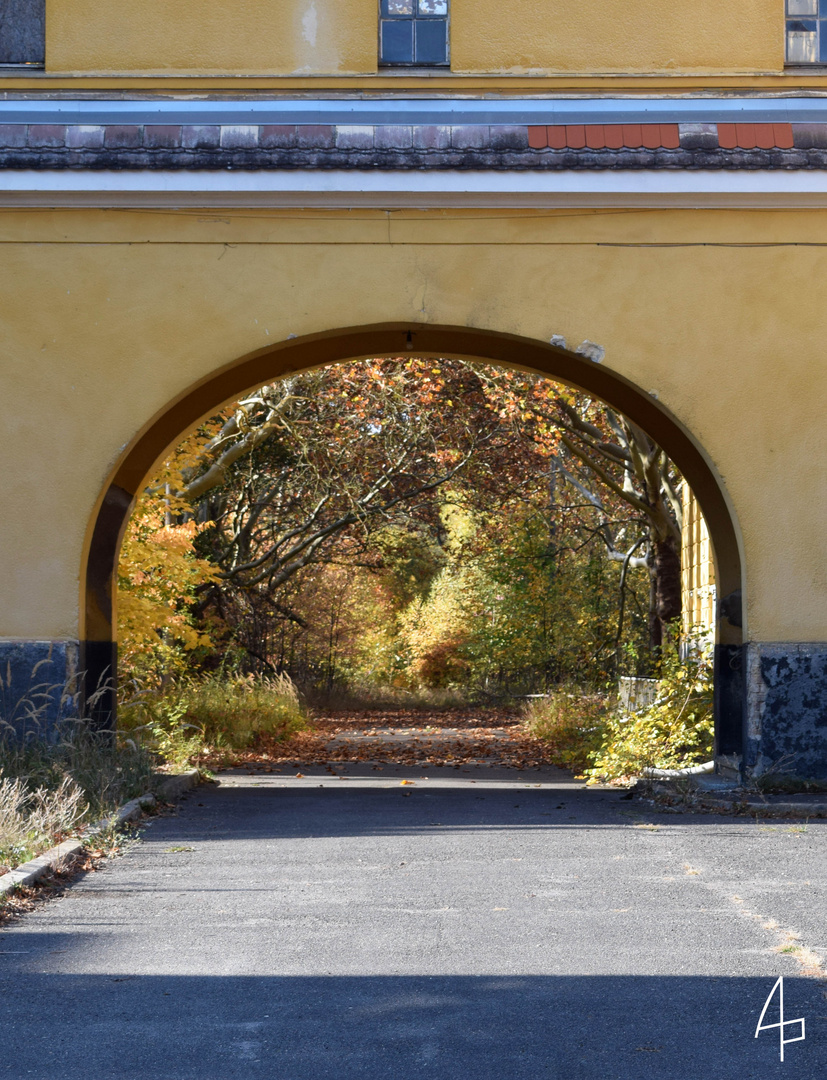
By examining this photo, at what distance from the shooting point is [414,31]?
1145 centimetres

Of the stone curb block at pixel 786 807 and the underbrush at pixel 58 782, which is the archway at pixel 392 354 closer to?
the underbrush at pixel 58 782

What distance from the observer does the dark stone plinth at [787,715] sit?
34.6 feet

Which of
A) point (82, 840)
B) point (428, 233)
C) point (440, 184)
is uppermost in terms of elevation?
point (440, 184)

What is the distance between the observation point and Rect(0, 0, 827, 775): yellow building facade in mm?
A: 10742

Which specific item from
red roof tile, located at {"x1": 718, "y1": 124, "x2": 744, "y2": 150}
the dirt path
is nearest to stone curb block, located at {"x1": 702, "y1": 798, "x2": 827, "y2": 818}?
red roof tile, located at {"x1": 718, "y1": 124, "x2": 744, "y2": 150}

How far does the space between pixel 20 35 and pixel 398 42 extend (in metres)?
3.38

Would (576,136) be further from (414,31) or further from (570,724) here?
(570,724)

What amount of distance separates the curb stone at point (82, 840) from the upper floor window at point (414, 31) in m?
6.68

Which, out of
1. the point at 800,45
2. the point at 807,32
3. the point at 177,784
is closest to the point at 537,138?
the point at 800,45

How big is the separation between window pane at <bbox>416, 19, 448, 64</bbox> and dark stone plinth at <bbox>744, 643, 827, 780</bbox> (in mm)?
5966

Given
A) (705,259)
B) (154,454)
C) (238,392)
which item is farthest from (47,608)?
(705,259)

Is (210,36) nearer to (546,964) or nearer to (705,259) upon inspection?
(705,259)
